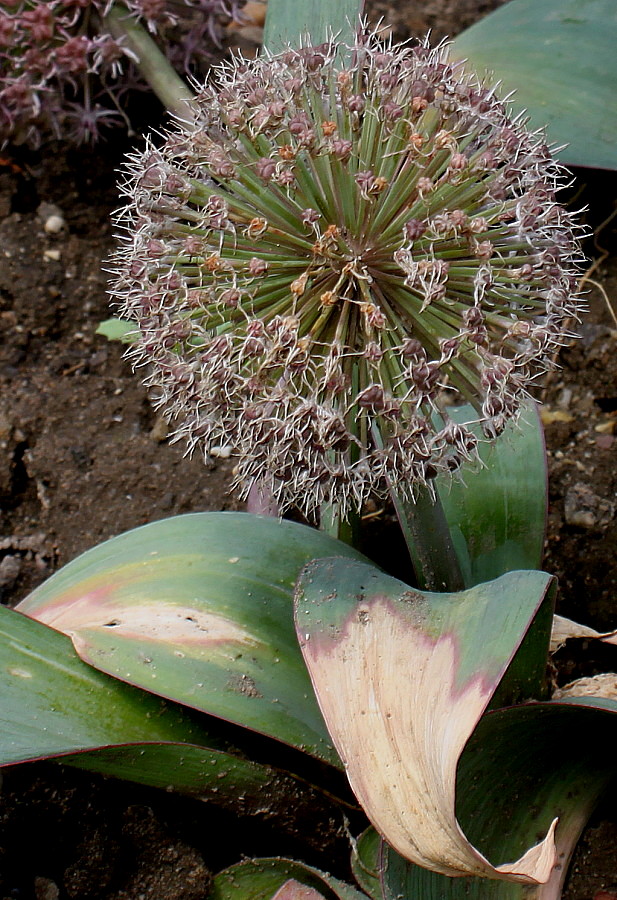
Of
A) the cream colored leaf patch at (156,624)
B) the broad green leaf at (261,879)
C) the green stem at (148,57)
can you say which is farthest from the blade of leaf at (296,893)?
the green stem at (148,57)

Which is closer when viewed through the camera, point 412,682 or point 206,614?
point 412,682

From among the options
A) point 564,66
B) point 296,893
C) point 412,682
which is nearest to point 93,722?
point 296,893

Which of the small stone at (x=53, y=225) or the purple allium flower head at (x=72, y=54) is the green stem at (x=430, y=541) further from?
the small stone at (x=53, y=225)

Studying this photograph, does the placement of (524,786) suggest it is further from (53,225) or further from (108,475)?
(53,225)

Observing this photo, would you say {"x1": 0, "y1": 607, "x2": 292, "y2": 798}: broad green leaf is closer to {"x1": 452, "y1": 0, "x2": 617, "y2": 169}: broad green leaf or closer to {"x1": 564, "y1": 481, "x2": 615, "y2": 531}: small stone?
{"x1": 564, "y1": 481, "x2": 615, "y2": 531}: small stone

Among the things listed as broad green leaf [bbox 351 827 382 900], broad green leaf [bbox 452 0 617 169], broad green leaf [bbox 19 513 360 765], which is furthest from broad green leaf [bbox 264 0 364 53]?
broad green leaf [bbox 351 827 382 900]

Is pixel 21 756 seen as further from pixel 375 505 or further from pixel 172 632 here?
pixel 375 505
